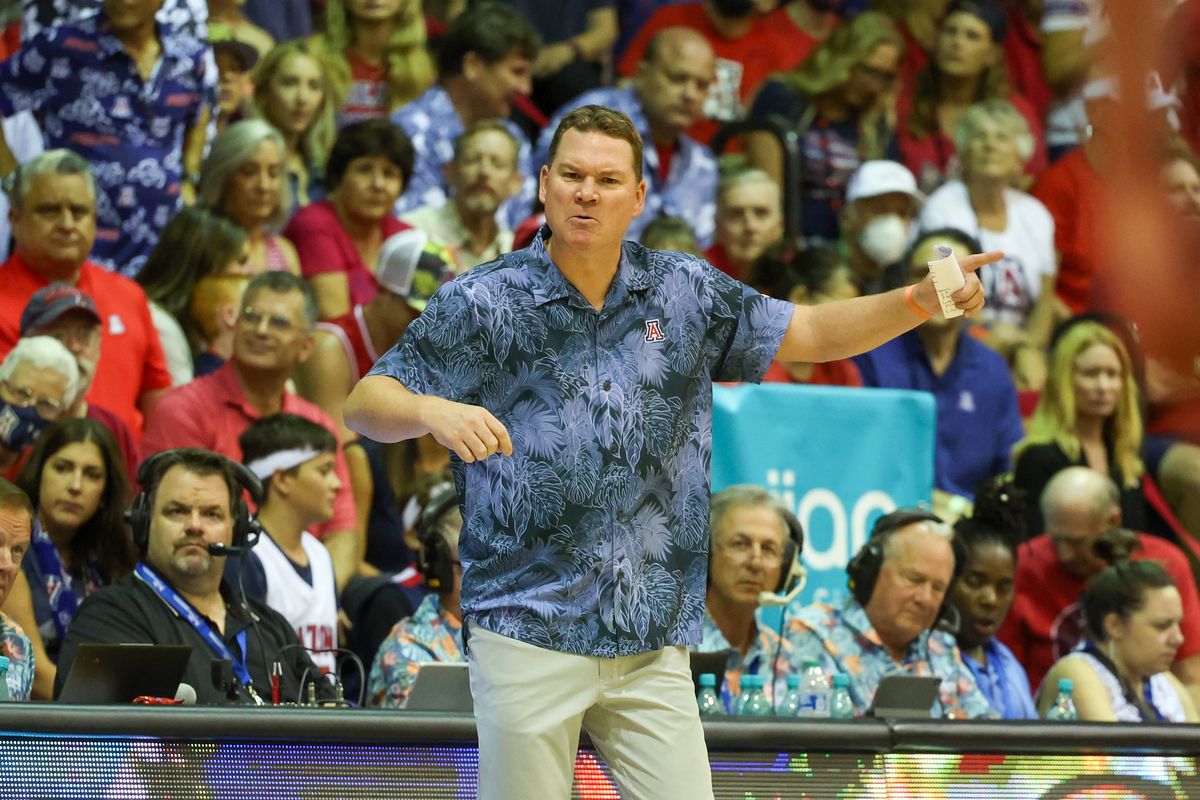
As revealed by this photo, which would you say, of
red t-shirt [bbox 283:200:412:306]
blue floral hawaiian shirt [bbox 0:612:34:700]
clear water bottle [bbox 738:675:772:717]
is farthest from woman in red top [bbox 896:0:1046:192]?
blue floral hawaiian shirt [bbox 0:612:34:700]

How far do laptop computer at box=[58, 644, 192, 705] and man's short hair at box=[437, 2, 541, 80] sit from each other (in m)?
4.64

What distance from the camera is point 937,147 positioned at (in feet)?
30.7

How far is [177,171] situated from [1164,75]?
20.3ft

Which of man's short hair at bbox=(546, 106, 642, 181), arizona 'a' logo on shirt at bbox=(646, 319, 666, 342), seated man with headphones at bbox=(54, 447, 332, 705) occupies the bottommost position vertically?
seated man with headphones at bbox=(54, 447, 332, 705)

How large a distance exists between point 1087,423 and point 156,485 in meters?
4.20

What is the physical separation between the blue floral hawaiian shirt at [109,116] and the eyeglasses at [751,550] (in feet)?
9.28

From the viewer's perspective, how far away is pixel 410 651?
5.03m

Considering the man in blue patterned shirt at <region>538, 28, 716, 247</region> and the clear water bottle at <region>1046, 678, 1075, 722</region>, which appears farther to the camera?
the man in blue patterned shirt at <region>538, 28, 716, 247</region>

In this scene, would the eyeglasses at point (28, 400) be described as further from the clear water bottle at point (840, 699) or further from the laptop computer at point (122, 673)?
the clear water bottle at point (840, 699)

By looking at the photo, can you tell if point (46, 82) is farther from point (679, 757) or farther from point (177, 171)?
point (679, 757)

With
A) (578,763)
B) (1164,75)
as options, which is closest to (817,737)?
(578,763)

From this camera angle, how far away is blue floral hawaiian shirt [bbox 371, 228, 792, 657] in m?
A: 2.75

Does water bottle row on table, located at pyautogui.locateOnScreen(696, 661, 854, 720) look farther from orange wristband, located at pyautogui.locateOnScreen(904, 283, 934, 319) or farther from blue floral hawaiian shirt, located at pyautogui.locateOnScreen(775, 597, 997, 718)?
orange wristband, located at pyautogui.locateOnScreen(904, 283, 934, 319)

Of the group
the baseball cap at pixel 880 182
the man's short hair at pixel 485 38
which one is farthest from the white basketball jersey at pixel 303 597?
the baseball cap at pixel 880 182
